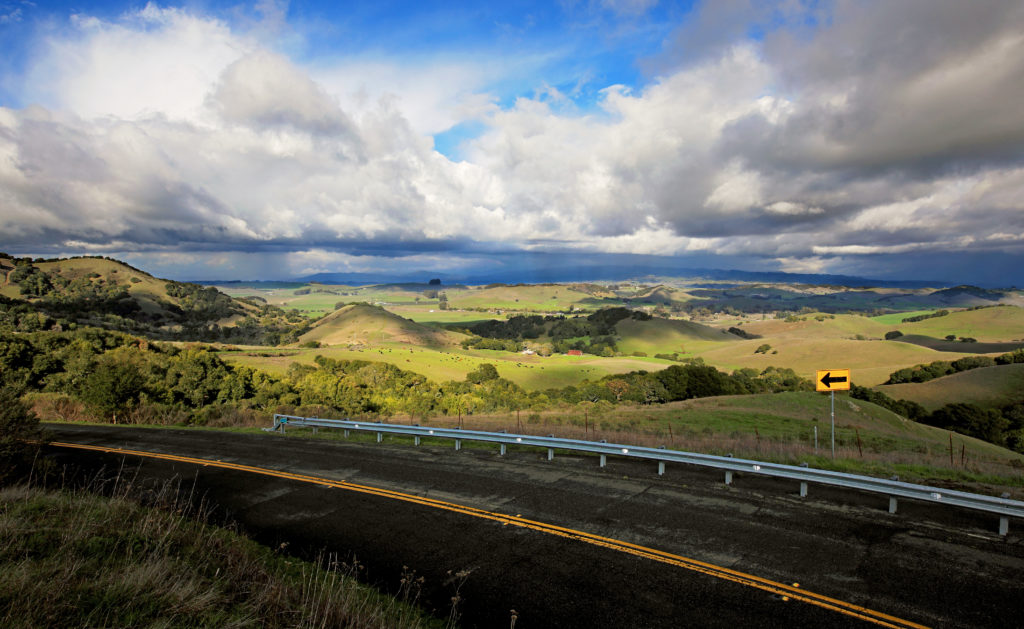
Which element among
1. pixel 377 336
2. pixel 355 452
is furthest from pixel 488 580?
pixel 377 336

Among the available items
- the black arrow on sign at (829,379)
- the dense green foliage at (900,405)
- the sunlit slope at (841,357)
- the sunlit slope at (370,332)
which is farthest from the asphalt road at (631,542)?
the sunlit slope at (370,332)

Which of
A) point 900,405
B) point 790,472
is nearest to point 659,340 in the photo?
point 900,405

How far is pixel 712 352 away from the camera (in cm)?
15638

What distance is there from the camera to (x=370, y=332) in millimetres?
157750

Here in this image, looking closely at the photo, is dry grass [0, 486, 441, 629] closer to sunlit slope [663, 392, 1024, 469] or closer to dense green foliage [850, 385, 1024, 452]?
sunlit slope [663, 392, 1024, 469]

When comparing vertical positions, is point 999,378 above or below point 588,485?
below

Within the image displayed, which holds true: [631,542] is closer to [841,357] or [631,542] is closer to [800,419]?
[800,419]

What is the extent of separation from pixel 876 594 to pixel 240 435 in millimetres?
19525

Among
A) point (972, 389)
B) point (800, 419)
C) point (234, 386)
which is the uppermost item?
point (234, 386)

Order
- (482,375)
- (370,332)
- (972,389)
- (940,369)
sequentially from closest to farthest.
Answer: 1. (972,389)
2. (482,375)
3. (940,369)
4. (370,332)

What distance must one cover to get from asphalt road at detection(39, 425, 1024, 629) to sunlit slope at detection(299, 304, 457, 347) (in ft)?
435

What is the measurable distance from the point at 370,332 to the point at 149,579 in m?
159

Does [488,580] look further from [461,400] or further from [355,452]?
[461,400]

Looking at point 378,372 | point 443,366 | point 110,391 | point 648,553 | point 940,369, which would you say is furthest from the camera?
point 443,366
